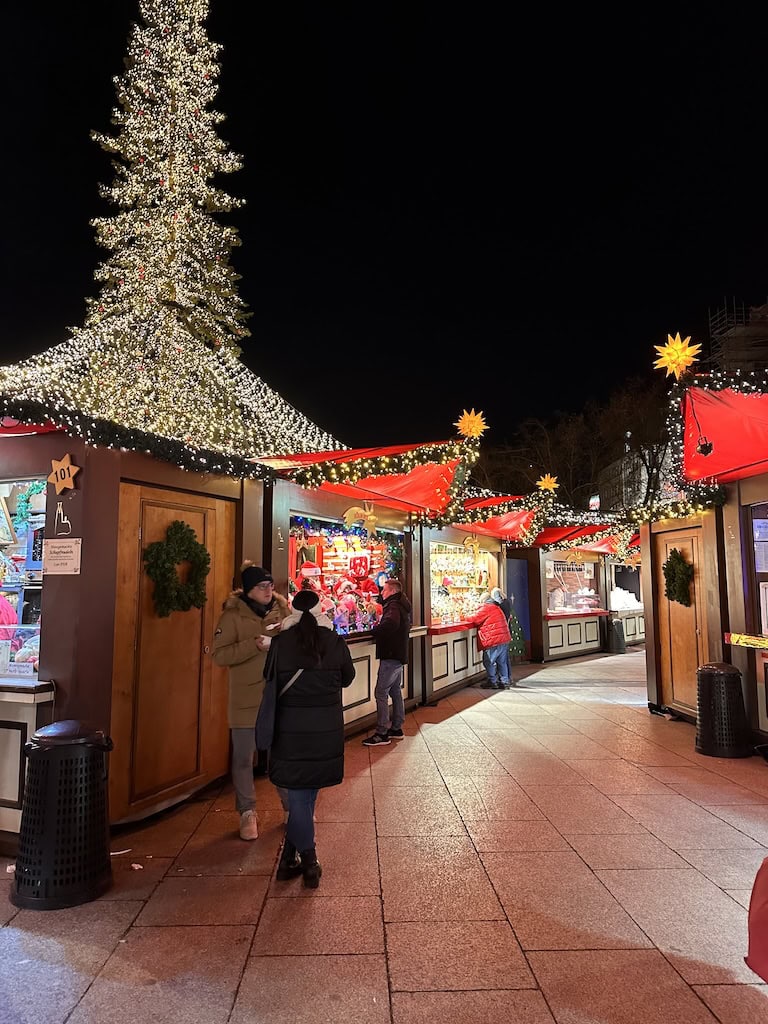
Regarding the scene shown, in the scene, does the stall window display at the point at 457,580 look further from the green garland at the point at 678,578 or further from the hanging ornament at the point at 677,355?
the hanging ornament at the point at 677,355

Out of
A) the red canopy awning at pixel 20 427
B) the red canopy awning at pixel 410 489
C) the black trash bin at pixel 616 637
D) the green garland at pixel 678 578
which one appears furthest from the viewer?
the black trash bin at pixel 616 637

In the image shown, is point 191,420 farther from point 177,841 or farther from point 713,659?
point 713,659

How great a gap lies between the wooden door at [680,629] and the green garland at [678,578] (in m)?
0.07

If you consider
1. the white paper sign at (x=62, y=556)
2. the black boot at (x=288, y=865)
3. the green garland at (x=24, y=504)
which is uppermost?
the green garland at (x=24, y=504)

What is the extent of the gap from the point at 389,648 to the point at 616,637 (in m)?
12.2

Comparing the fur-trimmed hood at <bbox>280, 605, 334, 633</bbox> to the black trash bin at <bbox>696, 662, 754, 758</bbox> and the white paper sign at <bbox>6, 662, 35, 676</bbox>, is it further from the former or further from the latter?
the black trash bin at <bbox>696, 662, 754, 758</bbox>

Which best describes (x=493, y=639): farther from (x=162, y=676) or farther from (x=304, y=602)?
(x=304, y=602)

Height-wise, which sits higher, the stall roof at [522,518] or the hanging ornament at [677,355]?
the hanging ornament at [677,355]

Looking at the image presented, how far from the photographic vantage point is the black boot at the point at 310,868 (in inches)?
156

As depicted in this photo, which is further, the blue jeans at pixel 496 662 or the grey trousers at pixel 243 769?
the blue jeans at pixel 496 662

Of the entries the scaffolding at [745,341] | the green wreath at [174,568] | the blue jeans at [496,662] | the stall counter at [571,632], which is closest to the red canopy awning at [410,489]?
the green wreath at [174,568]

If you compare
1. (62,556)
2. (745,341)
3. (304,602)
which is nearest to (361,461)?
(304,602)

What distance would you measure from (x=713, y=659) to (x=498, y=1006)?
6.41 meters

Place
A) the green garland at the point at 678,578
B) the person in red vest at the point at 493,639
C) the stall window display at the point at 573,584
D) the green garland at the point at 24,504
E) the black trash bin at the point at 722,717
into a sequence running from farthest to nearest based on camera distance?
the stall window display at the point at 573,584
the person in red vest at the point at 493,639
the green garland at the point at 678,578
the black trash bin at the point at 722,717
the green garland at the point at 24,504
